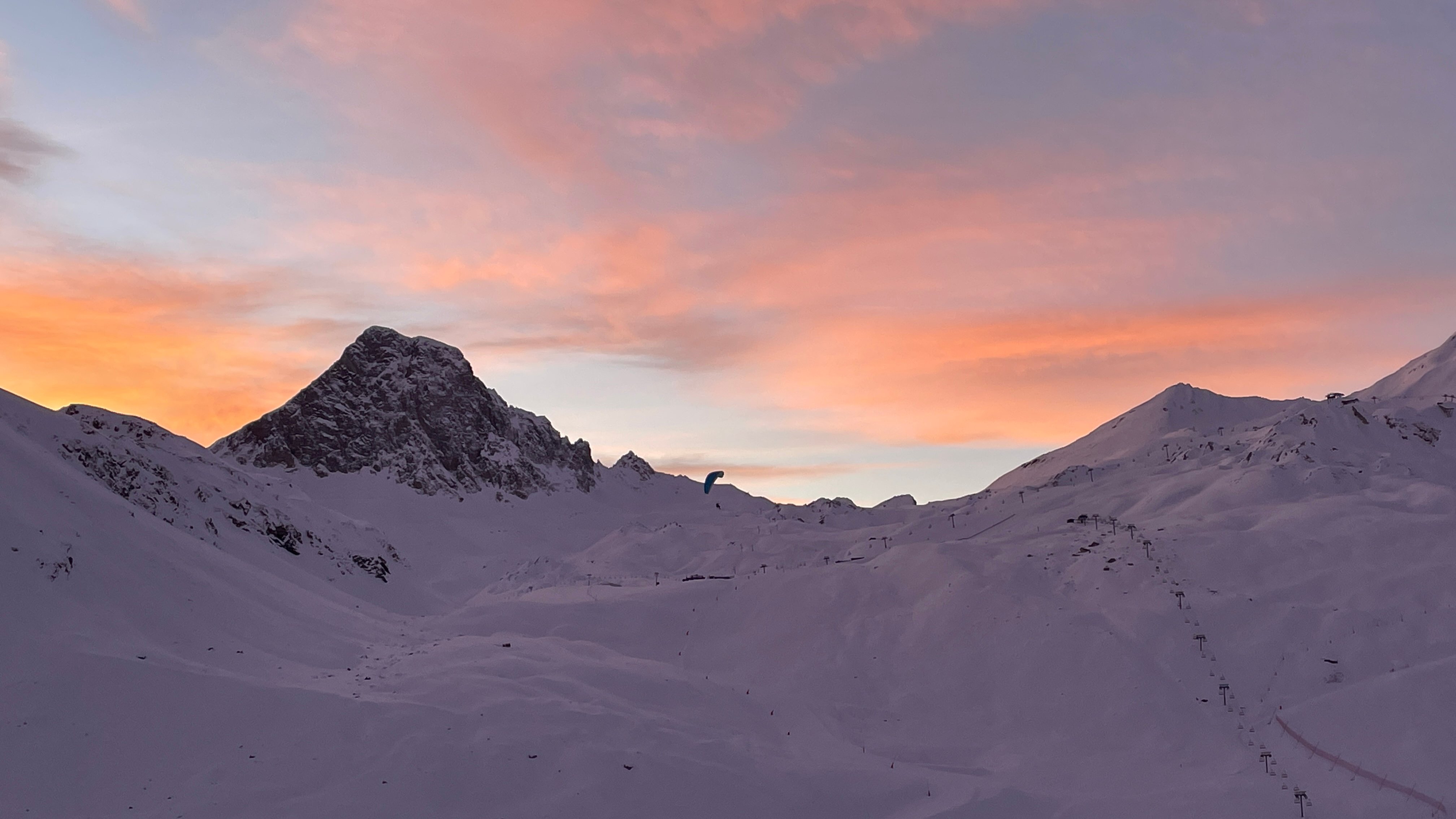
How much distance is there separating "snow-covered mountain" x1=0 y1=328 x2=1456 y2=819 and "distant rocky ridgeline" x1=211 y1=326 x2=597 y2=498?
67101 millimetres

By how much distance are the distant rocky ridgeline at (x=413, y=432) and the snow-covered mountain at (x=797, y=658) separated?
220 ft

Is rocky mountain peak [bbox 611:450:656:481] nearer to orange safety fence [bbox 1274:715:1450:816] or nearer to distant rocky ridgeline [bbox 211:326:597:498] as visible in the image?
distant rocky ridgeline [bbox 211:326:597:498]

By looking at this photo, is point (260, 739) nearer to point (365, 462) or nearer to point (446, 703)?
point (446, 703)

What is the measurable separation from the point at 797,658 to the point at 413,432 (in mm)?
96622

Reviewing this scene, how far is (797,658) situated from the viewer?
25.0 meters

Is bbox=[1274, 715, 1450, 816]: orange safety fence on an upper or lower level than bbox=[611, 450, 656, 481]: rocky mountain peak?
lower

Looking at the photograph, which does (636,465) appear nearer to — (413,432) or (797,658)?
(413,432)

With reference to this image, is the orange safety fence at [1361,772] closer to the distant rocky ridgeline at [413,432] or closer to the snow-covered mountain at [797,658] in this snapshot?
the snow-covered mountain at [797,658]

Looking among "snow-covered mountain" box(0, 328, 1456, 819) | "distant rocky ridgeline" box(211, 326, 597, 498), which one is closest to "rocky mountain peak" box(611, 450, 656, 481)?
"distant rocky ridgeline" box(211, 326, 597, 498)

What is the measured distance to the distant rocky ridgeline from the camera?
105812 mm

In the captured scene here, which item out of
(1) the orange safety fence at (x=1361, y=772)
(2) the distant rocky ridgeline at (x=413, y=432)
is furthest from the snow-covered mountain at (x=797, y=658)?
(2) the distant rocky ridgeline at (x=413, y=432)

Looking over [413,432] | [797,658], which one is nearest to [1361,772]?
[797,658]

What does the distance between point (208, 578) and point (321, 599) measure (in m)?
8.17

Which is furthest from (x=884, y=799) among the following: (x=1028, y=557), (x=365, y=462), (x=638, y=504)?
(x=638, y=504)
